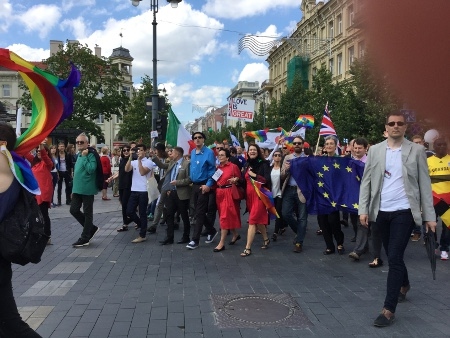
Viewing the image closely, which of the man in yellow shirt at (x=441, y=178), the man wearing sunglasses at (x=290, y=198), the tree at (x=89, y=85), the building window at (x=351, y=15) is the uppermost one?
the tree at (x=89, y=85)

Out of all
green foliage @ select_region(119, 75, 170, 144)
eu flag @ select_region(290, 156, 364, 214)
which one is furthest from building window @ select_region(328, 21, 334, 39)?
green foliage @ select_region(119, 75, 170, 144)

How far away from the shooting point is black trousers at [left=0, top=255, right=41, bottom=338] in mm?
2947

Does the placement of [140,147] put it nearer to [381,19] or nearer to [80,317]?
[80,317]

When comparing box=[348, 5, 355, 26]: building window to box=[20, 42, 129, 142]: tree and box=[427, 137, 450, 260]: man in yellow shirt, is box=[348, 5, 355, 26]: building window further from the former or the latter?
box=[20, 42, 129, 142]: tree

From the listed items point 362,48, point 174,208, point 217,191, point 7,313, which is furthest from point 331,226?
point 362,48

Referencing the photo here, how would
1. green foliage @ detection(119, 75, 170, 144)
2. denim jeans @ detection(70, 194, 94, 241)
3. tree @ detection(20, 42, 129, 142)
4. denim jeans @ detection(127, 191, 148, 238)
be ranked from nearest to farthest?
1. denim jeans @ detection(70, 194, 94, 241)
2. denim jeans @ detection(127, 191, 148, 238)
3. green foliage @ detection(119, 75, 170, 144)
4. tree @ detection(20, 42, 129, 142)

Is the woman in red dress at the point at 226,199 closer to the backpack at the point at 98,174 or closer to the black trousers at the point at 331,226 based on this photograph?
the black trousers at the point at 331,226

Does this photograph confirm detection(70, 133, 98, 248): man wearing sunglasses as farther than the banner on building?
No

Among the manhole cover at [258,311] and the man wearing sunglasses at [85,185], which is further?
the man wearing sunglasses at [85,185]

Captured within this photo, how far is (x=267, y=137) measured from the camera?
48.5 feet

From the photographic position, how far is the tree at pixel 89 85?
1367 inches

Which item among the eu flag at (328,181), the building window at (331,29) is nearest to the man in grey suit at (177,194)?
the eu flag at (328,181)

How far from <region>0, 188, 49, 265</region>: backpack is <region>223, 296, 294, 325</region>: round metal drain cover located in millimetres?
2235

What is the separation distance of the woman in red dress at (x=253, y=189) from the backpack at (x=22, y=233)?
461cm
